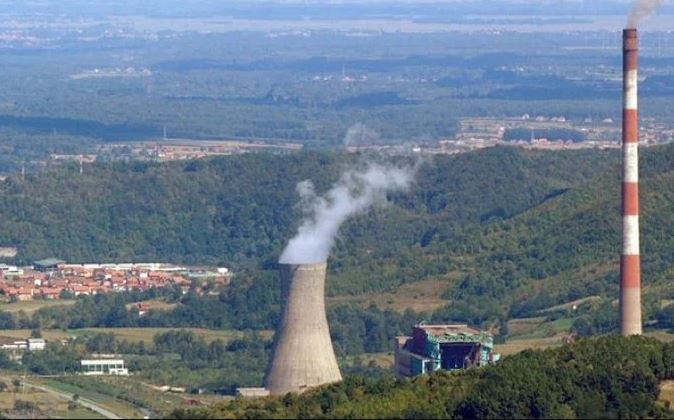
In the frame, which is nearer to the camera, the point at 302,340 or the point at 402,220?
the point at 302,340

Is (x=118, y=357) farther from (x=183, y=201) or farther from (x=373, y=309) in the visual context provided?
(x=183, y=201)

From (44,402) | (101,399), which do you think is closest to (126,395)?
(101,399)

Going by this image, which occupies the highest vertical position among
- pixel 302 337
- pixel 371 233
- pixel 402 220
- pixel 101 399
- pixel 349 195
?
pixel 349 195

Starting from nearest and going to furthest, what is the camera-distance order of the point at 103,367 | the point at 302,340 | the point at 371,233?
the point at 302,340 < the point at 103,367 < the point at 371,233

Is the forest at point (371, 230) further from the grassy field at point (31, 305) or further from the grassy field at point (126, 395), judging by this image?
the grassy field at point (126, 395)

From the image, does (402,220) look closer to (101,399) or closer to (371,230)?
(371,230)

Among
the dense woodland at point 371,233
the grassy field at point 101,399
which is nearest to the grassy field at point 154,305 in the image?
the dense woodland at point 371,233

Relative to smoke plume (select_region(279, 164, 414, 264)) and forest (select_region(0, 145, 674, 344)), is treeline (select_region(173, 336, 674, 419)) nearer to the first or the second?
forest (select_region(0, 145, 674, 344))
